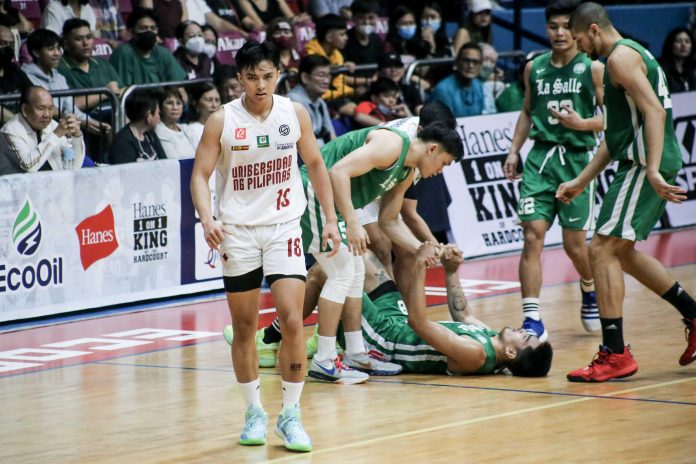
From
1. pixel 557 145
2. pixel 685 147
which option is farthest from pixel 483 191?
pixel 557 145

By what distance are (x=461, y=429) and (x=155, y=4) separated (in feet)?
28.2

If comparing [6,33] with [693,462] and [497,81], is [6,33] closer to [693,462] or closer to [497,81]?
[497,81]

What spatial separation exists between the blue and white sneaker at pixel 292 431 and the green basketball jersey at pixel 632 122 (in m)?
2.66

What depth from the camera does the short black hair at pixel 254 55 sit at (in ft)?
20.4

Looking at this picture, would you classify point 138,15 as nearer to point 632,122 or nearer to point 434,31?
point 434,31

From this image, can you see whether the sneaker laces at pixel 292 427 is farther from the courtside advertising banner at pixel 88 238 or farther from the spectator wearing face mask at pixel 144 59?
the spectator wearing face mask at pixel 144 59

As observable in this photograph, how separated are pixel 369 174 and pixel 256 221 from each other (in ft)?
5.42

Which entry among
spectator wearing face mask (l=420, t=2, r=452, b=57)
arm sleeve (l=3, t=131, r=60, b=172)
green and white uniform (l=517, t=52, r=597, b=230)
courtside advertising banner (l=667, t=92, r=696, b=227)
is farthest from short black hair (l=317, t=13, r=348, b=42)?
green and white uniform (l=517, t=52, r=597, b=230)

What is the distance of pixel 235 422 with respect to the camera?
7055mm

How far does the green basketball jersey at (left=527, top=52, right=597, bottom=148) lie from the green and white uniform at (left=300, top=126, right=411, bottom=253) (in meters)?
1.90

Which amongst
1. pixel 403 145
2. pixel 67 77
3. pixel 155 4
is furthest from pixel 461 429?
pixel 155 4

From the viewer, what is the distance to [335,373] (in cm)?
798

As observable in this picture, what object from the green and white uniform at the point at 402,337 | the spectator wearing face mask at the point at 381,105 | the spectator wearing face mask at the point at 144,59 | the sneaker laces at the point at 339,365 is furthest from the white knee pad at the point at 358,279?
the spectator wearing face mask at the point at 144,59

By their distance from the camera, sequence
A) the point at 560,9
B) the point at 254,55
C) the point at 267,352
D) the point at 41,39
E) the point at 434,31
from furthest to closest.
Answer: the point at 434,31, the point at 41,39, the point at 560,9, the point at 267,352, the point at 254,55
